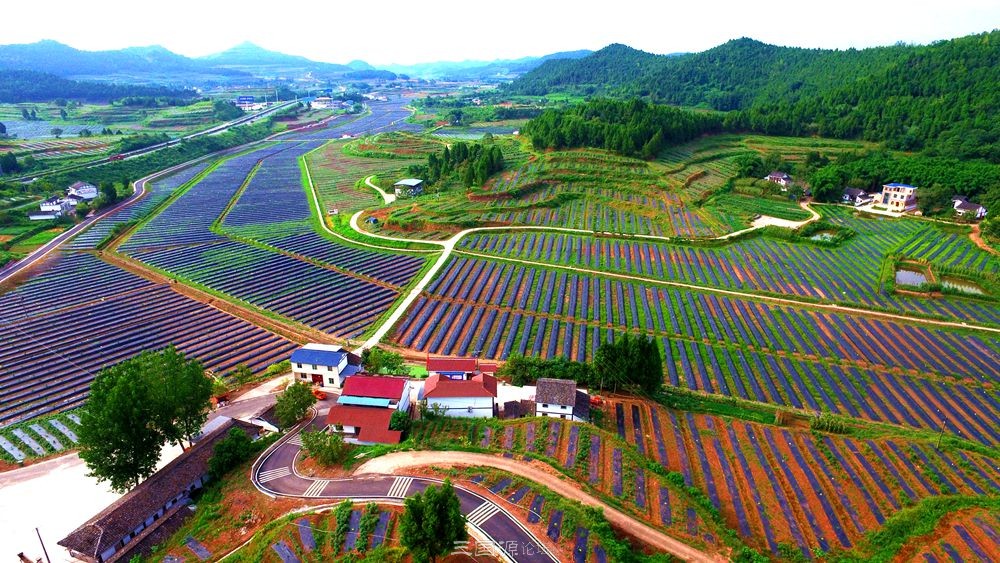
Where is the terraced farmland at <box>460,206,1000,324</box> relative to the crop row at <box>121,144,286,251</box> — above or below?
above

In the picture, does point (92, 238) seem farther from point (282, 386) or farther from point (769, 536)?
point (769, 536)

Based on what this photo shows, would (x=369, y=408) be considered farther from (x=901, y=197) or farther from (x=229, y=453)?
(x=901, y=197)

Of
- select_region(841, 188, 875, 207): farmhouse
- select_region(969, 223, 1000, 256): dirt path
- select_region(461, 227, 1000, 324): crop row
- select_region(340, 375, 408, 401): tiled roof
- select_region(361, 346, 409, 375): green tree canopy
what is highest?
select_region(841, 188, 875, 207): farmhouse

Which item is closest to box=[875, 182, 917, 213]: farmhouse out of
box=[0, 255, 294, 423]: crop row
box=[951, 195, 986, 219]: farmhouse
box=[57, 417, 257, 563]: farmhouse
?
box=[951, 195, 986, 219]: farmhouse

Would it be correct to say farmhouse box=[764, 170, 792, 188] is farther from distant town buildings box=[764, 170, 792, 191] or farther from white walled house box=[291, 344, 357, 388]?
white walled house box=[291, 344, 357, 388]

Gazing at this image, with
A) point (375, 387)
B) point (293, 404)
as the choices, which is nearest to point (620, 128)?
point (375, 387)

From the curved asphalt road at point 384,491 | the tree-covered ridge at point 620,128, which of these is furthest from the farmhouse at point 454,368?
the tree-covered ridge at point 620,128
